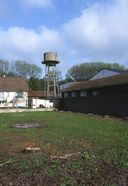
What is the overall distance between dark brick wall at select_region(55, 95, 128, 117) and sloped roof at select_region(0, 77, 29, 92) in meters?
21.1

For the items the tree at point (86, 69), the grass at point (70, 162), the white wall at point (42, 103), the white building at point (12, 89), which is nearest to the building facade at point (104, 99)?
the white wall at point (42, 103)

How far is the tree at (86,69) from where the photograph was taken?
100 m

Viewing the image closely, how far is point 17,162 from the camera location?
9016 millimetres

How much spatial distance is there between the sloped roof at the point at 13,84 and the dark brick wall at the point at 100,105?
21.1 m

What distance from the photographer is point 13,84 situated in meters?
69.1

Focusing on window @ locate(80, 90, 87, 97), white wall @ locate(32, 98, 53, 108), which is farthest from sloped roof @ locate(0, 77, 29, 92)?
window @ locate(80, 90, 87, 97)

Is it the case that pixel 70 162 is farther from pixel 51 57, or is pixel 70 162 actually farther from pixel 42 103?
pixel 51 57

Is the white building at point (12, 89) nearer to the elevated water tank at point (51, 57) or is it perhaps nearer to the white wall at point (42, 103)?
Result: the white wall at point (42, 103)

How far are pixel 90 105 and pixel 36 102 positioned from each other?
744 inches

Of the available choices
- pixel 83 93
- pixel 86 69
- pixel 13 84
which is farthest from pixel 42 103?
pixel 86 69

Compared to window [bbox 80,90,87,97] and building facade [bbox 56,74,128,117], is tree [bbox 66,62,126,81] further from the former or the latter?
window [bbox 80,90,87,97]

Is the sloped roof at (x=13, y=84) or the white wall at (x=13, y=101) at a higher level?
the sloped roof at (x=13, y=84)

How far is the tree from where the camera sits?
100312 mm

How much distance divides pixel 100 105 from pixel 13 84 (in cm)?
3589
